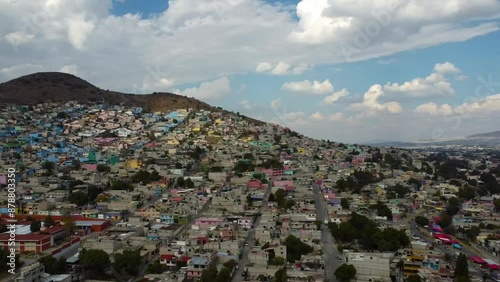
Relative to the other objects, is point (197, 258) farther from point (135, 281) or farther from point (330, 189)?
point (330, 189)

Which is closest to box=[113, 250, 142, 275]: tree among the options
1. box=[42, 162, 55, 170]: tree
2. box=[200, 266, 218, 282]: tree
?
box=[200, 266, 218, 282]: tree

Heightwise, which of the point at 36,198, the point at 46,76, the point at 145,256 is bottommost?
the point at 145,256

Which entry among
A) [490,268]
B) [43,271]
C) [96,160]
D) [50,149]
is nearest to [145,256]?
[43,271]

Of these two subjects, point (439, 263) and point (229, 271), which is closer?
point (229, 271)

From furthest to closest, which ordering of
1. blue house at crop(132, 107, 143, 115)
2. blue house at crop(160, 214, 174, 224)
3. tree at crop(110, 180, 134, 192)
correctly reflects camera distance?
1. blue house at crop(132, 107, 143, 115)
2. tree at crop(110, 180, 134, 192)
3. blue house at crop(160, 214, 174, 224)

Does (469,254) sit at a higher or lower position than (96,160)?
lower

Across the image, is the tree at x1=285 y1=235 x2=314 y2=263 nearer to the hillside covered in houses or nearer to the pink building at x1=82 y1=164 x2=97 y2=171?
the hillside covered in houses

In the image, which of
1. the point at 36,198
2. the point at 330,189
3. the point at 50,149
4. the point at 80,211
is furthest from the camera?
the point at 50,149
